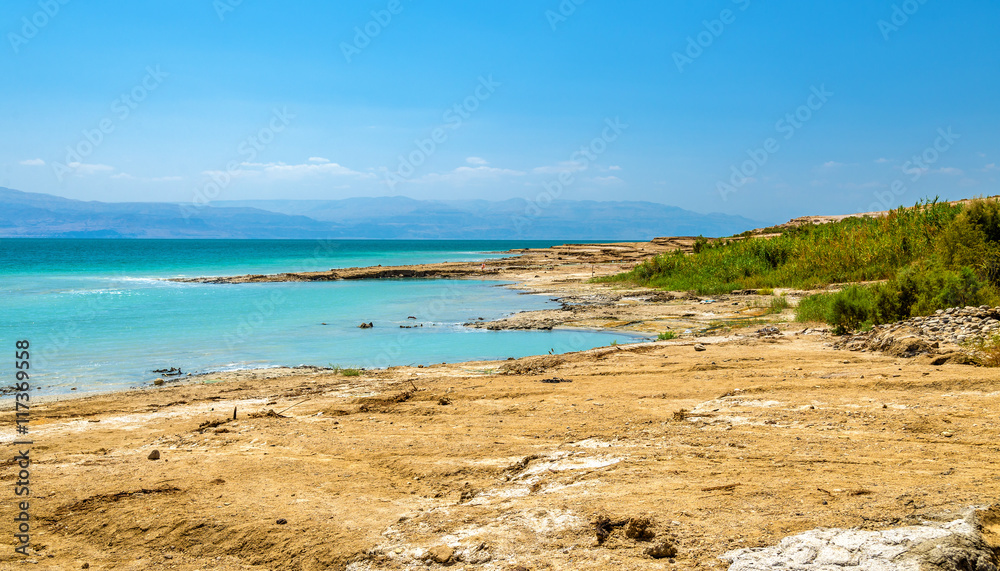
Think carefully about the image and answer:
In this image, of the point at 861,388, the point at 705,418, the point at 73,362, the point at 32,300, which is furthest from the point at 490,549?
the point at 32,300

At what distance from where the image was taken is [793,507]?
385 centimetres

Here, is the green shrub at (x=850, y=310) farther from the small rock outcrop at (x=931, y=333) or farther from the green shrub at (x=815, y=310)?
the small rock outcrop at (x=931, y=333)

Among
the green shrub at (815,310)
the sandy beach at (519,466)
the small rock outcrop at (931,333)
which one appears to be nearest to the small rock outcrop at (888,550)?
the sandy beach at (519,466)

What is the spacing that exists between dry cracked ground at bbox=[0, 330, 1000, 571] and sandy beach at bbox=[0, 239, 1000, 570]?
0.9 inches

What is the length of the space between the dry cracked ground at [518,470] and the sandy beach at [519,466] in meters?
0.02

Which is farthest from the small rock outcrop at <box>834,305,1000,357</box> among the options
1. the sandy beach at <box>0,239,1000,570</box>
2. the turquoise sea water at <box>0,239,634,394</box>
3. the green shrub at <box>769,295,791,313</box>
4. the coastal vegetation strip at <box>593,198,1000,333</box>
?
the turquoise sea water at <box>0,239,634,394</box>

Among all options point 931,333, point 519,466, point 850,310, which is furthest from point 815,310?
point 519,466

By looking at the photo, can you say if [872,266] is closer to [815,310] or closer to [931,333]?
[815,310]

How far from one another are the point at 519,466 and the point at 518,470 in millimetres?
76

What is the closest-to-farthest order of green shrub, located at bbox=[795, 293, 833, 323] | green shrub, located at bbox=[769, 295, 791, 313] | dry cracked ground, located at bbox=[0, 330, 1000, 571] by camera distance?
dry cracked ground, located at bbox=[0, 330, 1000, 571], green shrub, located at bbox=[795, 293, 833, 323], green shrub, located at bbox=[769, 295, 791, 313]

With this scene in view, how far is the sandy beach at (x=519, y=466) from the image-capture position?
379cm

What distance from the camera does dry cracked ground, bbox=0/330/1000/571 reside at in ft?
12.4

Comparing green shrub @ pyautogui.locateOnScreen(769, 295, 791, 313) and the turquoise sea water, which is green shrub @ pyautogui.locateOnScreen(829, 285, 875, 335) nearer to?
green shrub @ pyautogui.locateOnScreen(769, 295, 791, 313)

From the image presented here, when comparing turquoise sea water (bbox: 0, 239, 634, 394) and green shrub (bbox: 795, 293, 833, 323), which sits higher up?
green shrub (bbox: 795, 293, 833, 323)
